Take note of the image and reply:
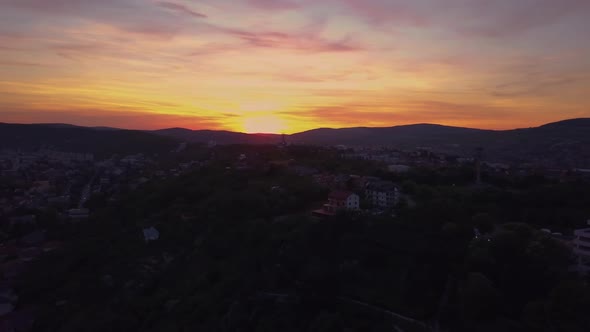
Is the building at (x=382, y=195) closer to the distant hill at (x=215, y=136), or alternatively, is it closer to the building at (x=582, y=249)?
the building at (x=582, y=249)

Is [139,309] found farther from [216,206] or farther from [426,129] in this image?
[426,129]

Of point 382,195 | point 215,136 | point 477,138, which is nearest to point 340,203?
point 382,195

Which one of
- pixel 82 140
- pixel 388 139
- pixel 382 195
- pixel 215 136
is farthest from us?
pixel 215 136

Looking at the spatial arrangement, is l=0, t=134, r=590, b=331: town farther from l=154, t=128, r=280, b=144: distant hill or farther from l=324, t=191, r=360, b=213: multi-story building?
l=154, t=128, r=280, b=144: distant hill

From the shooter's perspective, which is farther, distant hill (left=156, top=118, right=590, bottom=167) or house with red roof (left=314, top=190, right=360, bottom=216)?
distant hill (left=156, top=118, right=590, bottom=167)

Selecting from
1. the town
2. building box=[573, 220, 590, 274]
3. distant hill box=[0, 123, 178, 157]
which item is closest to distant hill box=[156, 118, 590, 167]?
the town

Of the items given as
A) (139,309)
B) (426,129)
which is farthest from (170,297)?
(426,129)

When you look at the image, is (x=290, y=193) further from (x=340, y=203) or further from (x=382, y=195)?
(x=382, y=195)
